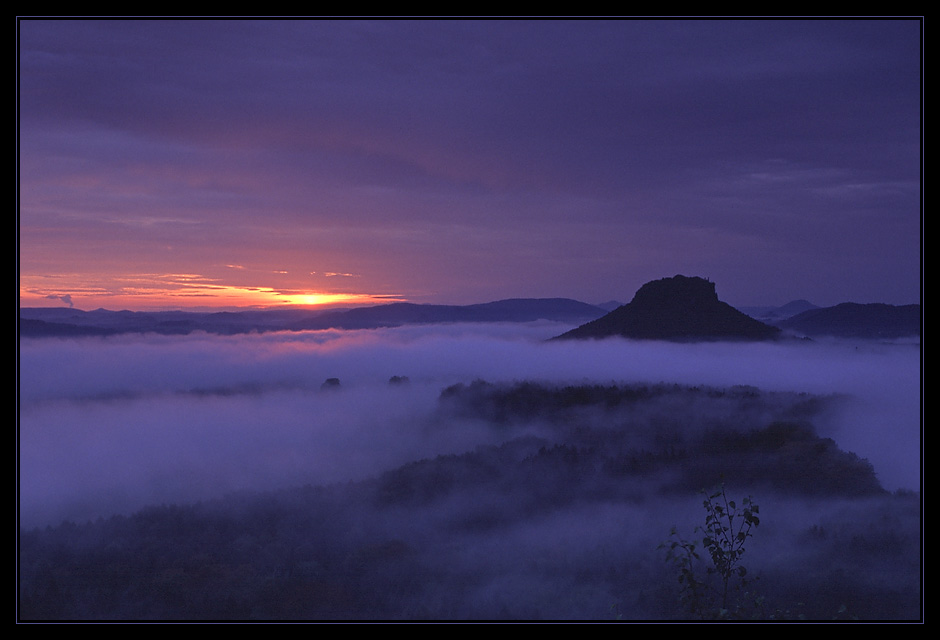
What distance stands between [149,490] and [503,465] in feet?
420

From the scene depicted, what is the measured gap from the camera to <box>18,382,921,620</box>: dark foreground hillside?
2307 inches

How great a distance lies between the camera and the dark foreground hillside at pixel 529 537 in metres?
58.6

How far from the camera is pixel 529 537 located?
94.2m

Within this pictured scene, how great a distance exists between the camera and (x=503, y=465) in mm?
127562

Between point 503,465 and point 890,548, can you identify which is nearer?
point 890,548

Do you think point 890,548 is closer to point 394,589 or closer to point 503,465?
point 394,589

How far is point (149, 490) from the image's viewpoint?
618 feet

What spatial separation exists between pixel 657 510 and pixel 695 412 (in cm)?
6139
